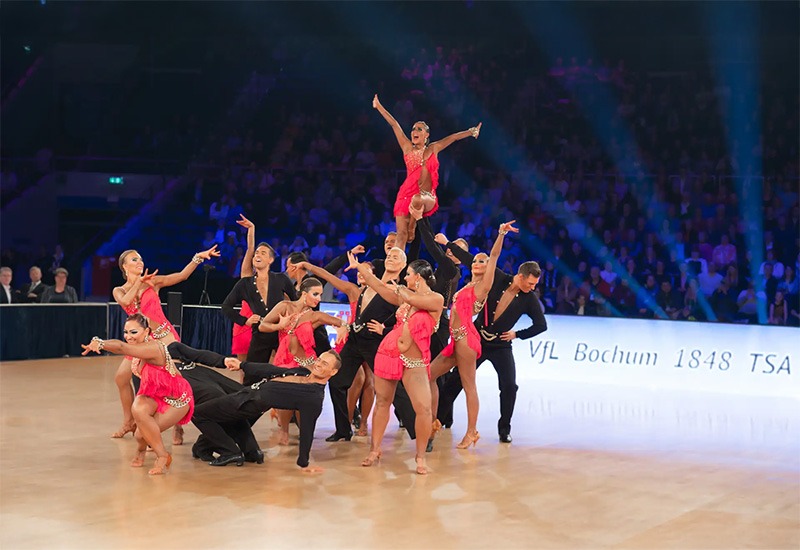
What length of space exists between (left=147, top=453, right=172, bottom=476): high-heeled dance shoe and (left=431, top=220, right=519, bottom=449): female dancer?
6.86 feet

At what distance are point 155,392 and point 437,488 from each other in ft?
6.05

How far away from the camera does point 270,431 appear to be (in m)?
8.22

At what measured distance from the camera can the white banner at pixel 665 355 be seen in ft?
35.0

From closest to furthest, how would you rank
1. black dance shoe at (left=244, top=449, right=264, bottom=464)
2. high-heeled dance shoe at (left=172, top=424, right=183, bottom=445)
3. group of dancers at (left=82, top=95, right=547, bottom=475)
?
group of dancers at (left=82, top=95, right=547, bottom=475)
black dance shoe at (left=244, top=449, right=264, bottom=464)
high-heeled dance shoe at (left=172, top=424, right=183, bottom=445)

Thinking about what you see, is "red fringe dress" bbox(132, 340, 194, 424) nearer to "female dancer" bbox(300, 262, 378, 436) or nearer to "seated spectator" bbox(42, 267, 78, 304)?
"female dancer" bbox(300, 262, 378, 436)

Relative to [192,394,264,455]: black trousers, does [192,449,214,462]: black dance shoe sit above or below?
below

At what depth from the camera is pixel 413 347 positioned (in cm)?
666

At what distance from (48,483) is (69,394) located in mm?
3785

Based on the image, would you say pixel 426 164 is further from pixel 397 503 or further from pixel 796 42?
pixel 796 42

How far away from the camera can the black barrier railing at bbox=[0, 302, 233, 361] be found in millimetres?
12125

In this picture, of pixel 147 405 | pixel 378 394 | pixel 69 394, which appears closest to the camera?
pixel 147 405

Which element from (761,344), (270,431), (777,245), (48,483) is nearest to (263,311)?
(270,431)

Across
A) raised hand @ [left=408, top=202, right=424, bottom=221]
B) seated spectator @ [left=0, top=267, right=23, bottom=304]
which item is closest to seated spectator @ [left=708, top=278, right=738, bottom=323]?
raised hand @ [left=408, top=202, right=424, bottom=221]

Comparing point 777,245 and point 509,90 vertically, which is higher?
point 509,90
